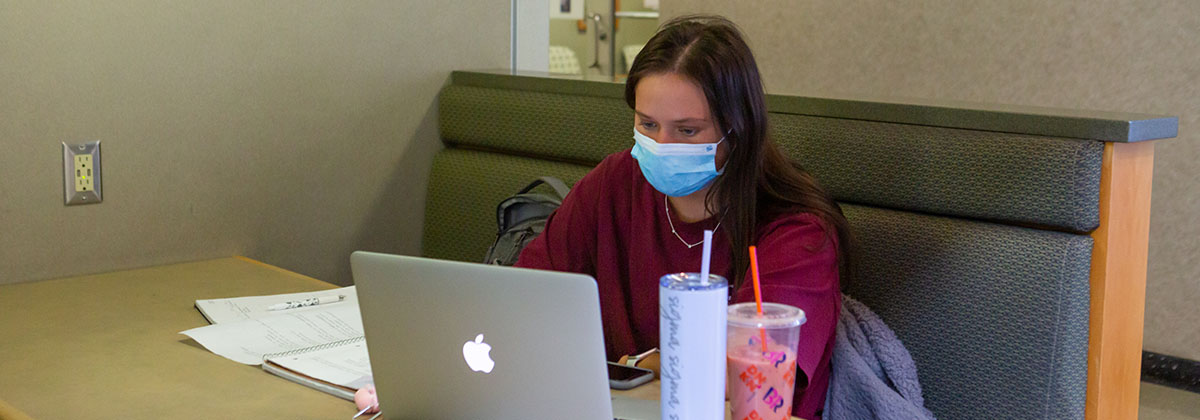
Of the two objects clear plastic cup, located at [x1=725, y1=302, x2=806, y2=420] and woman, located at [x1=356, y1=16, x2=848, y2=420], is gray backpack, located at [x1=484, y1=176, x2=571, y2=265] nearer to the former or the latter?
woman, located at [x1=356, y1=16, x2=848, y2=420]

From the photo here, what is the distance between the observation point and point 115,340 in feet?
5.17

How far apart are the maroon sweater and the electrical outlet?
0.87 meters

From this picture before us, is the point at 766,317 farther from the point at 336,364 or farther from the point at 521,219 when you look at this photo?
the point at 521,219

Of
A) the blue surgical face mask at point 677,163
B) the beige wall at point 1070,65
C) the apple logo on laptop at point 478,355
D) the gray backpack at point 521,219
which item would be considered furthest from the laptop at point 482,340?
the beige wall at point 1070,65

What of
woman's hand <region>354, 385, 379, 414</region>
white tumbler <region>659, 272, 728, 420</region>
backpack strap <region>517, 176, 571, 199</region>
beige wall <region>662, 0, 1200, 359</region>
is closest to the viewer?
white tumbler <region>659, 272, 728, 420</region>

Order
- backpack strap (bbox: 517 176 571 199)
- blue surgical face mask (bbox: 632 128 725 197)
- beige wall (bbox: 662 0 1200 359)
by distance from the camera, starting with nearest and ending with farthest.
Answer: blue surgical face mask (bbox: 632 128 725 197)
backpack strap (bbox: 517 176 571 199)
beige wall (bbox: 662 0 1200 359)

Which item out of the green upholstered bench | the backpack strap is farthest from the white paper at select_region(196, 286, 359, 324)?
the green upholstered bench

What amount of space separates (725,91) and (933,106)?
0.36 meters

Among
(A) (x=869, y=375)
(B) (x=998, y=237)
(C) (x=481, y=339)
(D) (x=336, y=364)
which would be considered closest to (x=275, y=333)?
(D) (x=336, y=364)

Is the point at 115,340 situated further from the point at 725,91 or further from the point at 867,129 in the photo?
the point at 867,129

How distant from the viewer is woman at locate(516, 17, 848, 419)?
138 centimetres

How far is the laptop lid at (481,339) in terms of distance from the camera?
38.0 inches

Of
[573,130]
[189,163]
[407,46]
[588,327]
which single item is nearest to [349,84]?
[407,46]

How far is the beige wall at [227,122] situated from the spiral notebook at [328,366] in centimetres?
75
